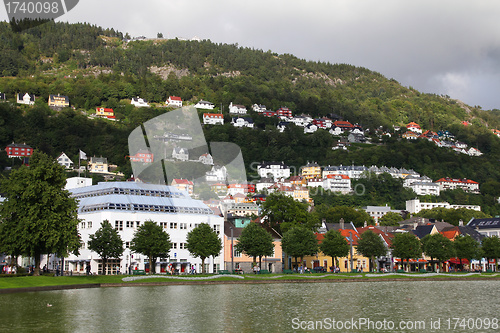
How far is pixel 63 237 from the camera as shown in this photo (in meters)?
52.9

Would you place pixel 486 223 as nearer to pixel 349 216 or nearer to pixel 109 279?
pixel 349 216

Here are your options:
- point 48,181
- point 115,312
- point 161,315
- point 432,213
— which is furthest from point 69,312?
point 432,213

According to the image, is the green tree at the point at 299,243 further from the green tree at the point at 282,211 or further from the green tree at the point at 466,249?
the green tree at the point at 466,249

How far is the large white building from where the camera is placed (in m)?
78.4

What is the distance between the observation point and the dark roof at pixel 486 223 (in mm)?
143750

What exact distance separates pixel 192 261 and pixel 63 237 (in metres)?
33.9

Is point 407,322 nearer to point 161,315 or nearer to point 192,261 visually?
point 161,315

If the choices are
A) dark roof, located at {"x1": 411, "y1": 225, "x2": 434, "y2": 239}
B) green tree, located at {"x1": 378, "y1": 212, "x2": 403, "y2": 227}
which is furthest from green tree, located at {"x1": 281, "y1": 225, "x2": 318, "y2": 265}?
green tree, located at {"x1": 378, "y1": 212, "x2": 403, "y2": 227}

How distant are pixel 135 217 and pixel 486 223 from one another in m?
99.8

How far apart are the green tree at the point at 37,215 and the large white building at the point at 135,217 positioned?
1938 cm

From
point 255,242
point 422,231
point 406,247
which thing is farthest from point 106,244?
point 422,231

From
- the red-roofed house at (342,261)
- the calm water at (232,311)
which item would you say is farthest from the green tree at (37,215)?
the red-roofed house at (342,261)

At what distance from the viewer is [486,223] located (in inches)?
5782

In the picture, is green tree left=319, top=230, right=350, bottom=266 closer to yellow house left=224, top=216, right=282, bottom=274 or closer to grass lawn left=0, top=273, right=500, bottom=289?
yellow house left=224, top=216, right=282, bottom=274
